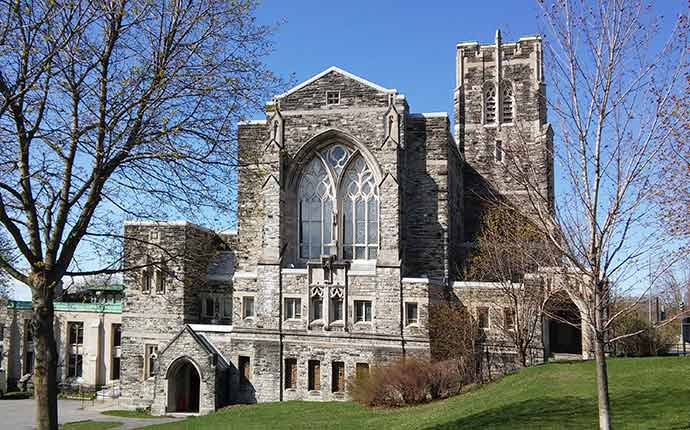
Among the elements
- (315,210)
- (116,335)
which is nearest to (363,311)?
(315,210)

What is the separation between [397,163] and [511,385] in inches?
419

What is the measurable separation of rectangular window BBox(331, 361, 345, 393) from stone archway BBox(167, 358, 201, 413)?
581 cm

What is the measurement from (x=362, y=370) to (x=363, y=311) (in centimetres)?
244

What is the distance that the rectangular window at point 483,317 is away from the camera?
2562 cm

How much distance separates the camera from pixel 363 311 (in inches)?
1022

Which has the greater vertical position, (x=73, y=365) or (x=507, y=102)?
(x=507, y=102)

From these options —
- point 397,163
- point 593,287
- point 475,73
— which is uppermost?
point 475,73

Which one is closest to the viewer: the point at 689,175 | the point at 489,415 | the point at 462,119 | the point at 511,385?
the point at 689,175

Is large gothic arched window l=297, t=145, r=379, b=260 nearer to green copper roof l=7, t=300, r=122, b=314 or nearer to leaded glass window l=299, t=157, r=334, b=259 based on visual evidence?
leaded glass window l=299, t=157, r=334, b=259

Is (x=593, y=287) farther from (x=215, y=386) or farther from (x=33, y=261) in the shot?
(x=215, y=386)

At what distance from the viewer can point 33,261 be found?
9367 mm

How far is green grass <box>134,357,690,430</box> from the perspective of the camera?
13.0m

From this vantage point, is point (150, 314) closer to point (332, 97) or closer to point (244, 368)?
point (244, 368)

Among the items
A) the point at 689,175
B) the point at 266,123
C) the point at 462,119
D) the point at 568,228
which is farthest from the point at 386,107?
the point at 568,228
